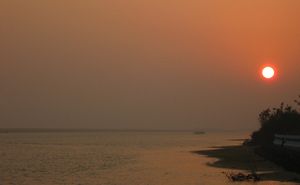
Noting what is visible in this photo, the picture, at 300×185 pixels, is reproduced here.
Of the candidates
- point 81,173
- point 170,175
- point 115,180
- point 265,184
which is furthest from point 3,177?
point 265,184

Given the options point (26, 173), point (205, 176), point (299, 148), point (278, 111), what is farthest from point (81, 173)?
point (278, 111)

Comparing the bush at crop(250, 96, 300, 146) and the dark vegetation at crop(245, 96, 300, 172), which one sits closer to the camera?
the dark vegetation at crop(245, 96, 300, 172)

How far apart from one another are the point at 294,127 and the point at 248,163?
27.6m

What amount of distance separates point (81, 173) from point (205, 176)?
517 inches

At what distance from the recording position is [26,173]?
183ft

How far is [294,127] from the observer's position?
297 feet

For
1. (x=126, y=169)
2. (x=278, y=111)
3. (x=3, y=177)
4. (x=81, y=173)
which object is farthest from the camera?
(x=278, y=111)


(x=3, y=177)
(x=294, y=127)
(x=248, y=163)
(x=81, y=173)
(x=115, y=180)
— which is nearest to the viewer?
(x=115, y=180)

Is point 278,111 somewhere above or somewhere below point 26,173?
above

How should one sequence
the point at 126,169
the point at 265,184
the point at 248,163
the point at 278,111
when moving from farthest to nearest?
the point at 278,111 → the point at 248,163 → the point at 126,169 → the point at 265,184

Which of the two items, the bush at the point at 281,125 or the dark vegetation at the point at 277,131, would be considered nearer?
the dark vegetation at the point at 277,131

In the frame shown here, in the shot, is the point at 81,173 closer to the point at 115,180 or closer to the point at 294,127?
the point at 115,180

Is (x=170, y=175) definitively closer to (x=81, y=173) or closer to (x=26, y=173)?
(x=81, y=173)

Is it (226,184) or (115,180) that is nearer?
(226,184)
